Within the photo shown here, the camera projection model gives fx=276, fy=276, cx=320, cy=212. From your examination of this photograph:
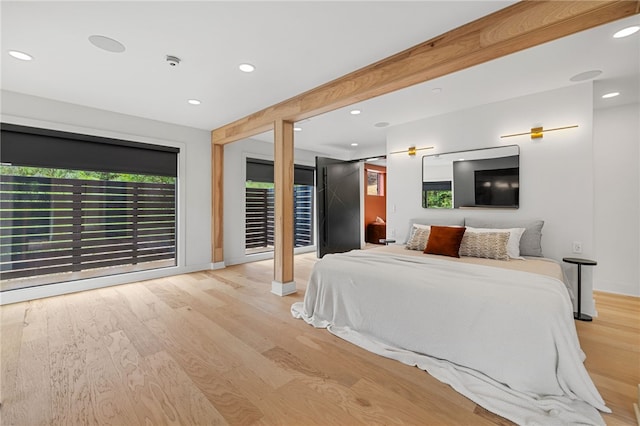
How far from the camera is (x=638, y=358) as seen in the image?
210 centimetres

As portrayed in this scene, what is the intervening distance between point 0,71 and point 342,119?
395 cm

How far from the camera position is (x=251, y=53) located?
2.49 meters

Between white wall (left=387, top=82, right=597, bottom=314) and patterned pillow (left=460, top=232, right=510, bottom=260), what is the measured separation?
0.62 m

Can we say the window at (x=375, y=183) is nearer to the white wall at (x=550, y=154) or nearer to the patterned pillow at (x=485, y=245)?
the white wall at (x=550, y=154)

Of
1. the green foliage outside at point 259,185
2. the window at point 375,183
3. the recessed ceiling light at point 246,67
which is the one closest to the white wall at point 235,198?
the green foliage outside at point 259,185

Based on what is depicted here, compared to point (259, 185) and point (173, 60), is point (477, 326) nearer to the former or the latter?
point (173, 60)

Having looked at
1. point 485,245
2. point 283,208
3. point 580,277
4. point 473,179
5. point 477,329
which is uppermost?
point 473,179

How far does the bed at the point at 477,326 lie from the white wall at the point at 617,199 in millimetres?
1786

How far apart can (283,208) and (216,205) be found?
2.03 m

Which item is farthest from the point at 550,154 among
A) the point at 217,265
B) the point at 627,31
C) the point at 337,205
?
the point at 217,265

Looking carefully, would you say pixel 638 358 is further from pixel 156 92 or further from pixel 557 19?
pixel 156 92

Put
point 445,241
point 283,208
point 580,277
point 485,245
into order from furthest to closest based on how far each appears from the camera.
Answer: point 283,208 → point 445,241 → point 485,245 → point 580,277

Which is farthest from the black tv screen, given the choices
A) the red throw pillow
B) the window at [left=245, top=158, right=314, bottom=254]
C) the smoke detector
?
the window at [left=245, top=158, right=314, bottom=254]

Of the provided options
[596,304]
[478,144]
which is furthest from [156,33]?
[596,304]
